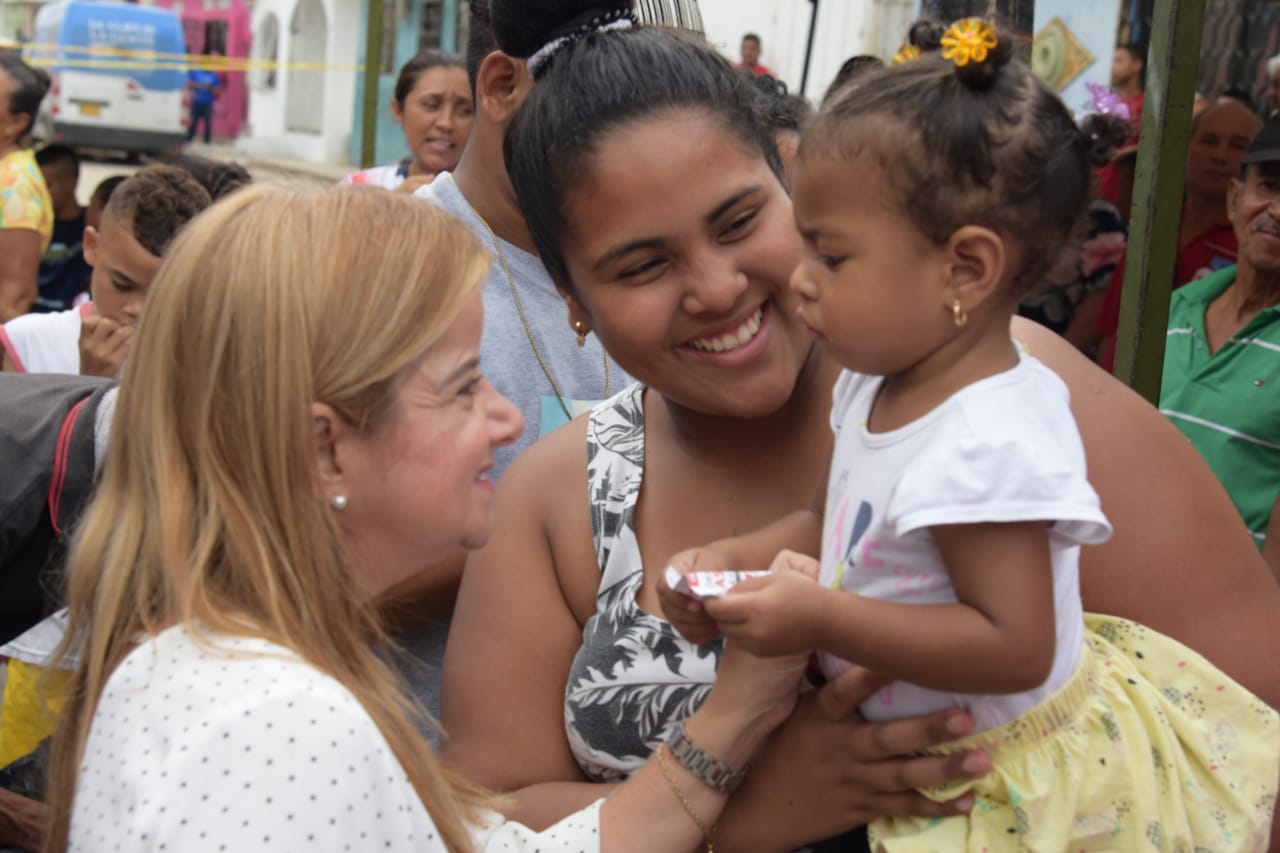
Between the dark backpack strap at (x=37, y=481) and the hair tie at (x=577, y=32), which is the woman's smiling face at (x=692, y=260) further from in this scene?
the dark backpack strap at (x=37, y=481)

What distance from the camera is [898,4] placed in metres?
14.4

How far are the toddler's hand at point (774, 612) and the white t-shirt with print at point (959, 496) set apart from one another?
131 mm

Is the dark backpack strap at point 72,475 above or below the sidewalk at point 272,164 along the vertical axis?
above

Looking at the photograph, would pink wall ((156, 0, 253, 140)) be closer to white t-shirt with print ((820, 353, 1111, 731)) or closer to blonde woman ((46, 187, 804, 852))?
blonde woman ((46, 187, 804, 852))

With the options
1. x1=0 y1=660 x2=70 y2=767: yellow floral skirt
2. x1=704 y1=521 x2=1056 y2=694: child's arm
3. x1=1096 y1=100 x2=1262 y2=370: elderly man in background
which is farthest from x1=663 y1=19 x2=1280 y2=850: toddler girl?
x1=1096 y1=100 x2=1262 y2=370: elderly man in background

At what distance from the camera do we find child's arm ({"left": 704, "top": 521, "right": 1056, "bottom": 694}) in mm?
1718

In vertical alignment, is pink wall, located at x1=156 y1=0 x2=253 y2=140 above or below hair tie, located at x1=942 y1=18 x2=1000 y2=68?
below

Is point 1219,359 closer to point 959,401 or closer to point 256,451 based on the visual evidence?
point 959,401

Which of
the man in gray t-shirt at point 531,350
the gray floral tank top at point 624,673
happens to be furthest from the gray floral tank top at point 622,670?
the man in gray t-shirt at point 531,350

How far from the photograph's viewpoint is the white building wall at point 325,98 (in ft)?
94.6

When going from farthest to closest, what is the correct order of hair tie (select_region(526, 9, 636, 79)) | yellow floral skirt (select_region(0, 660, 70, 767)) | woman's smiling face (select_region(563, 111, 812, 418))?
yellow floral skirt (select_region(0, 660, 70, 767))
hair tie (select_region(526, 9, 636, 79))
woman's smiling face (select_region(563, 111, 812, 418))

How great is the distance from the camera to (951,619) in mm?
1740

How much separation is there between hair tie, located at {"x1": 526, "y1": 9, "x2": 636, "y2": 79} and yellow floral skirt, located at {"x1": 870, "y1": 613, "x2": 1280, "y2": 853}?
1.28m

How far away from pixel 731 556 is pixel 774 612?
0.32 meters
